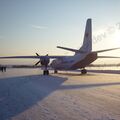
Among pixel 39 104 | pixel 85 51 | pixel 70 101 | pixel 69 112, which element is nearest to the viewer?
pixel 69 112

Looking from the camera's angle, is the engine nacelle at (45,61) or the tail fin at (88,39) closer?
the tail fin at (88,39)

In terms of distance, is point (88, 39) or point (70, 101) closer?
point (70, 101)

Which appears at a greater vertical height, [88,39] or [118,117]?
[88,39]

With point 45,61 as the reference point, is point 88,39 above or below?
above

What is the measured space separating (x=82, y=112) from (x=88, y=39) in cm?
2314

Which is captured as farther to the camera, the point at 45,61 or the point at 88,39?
the point at 45,61

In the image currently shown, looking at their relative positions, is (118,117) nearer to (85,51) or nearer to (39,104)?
(39,104)

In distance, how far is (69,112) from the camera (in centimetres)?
834

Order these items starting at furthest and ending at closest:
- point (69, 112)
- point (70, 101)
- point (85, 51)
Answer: point (85, 51) → point (70, 101) → point (69, 112)

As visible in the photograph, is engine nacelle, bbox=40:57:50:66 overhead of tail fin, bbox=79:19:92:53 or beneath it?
beneath

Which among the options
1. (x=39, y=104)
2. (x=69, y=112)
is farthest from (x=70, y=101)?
(x=69, y=112)

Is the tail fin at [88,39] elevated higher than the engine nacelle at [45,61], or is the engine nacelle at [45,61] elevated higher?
the tail fin at [88,39]

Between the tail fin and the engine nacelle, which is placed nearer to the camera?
the tail fin

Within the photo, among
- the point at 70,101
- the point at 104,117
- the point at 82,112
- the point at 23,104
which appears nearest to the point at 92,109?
the point at 82,112
